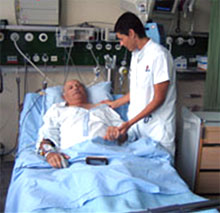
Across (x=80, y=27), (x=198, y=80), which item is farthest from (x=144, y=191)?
(x=198, y=80)

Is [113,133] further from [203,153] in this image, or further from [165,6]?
[165,6]

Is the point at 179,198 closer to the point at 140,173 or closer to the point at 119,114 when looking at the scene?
the point at 140,173

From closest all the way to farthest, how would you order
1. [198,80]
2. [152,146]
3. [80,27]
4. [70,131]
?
[152,146], [70,131], [80,27], [198,80]

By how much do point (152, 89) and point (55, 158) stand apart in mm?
778

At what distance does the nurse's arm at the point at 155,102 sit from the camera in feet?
6.56

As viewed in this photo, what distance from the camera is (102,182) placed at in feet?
5.30

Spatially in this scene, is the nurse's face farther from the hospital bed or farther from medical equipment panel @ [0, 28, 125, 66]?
medical equipment panel @ [0, 28, 125, 66]

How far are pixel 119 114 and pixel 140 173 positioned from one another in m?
0.91

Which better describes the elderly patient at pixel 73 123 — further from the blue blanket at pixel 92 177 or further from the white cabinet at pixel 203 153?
the white cabinet at pixel 203 153

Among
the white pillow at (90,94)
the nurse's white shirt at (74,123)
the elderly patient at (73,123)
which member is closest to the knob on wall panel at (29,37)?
the white pillow at (90,94)

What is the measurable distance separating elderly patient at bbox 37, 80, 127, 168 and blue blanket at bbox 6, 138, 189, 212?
11 centimetres

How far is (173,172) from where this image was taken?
6.05 feet

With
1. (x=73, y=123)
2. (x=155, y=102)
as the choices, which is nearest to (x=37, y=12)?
(x=73, y=123)

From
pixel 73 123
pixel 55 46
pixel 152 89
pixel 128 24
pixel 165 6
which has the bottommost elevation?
pixel 73 123
